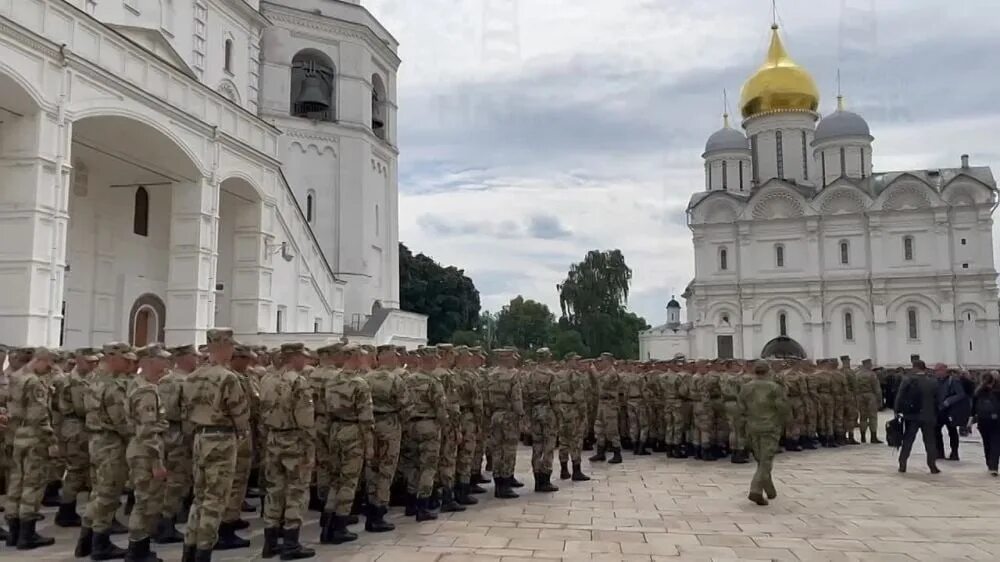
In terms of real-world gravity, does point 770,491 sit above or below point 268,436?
below

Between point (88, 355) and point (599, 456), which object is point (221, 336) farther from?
point (599, 456)

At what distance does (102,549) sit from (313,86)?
2605 centimetres

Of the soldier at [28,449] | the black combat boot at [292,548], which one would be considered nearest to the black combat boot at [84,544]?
the soldier at [28,449]

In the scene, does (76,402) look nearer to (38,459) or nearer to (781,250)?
(38,459)

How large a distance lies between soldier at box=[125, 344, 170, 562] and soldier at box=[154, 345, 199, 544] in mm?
202

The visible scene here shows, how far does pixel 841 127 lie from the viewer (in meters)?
47.9

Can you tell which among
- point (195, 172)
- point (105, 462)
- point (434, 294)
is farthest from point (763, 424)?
point (434, 294)

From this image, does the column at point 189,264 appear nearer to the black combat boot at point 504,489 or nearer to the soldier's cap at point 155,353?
the black combat boot at point 504,489

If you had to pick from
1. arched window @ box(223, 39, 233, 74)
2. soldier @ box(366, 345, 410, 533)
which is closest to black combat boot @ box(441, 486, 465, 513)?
soldier @ box(366, 345, 410, 533)

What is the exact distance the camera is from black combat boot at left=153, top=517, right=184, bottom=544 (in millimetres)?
7566

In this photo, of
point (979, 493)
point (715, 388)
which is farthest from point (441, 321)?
point (979, 493)

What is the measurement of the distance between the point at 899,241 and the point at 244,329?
37.0 meters

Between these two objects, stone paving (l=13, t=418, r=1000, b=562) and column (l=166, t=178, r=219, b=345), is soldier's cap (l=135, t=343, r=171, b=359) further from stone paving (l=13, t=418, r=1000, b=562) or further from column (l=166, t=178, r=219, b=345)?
column (l=166, t=178, r=219, b=345)

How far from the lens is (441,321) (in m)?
52.1
